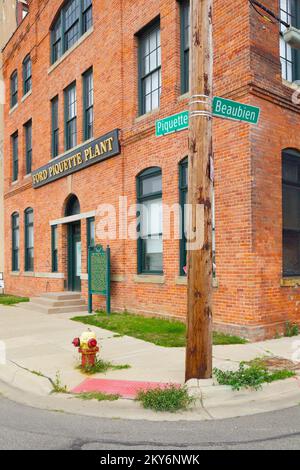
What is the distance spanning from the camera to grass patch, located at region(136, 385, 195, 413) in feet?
18.7

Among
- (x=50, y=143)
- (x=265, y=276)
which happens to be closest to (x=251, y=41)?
(x=265, y=276)

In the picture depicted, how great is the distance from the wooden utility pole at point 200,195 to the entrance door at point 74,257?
10969 mm

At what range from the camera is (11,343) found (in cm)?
1001

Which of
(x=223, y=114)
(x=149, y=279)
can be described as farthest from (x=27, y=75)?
(x=223, y=114)

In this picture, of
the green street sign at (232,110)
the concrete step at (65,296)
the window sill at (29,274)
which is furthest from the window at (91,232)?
the green street sign at (232,110)

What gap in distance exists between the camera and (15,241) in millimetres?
22609

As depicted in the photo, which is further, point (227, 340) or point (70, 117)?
point (70, 117)

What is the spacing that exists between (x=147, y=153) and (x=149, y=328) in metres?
4.82

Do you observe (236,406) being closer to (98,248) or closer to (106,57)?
(98,248)

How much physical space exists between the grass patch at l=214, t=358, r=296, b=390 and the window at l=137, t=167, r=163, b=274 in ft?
20.2

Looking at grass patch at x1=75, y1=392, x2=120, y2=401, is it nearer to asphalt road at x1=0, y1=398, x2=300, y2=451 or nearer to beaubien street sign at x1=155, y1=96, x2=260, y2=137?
asphalt road at x1=0, y1=398, x2=300, y2=451

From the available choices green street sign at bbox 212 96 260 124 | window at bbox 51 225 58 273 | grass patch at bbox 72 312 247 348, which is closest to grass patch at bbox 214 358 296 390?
grass patch at bbox 72 312 247 348

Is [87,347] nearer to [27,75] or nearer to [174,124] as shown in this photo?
[174,124]
